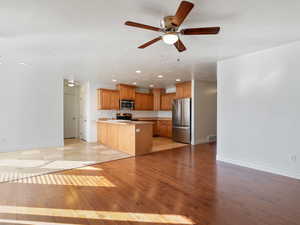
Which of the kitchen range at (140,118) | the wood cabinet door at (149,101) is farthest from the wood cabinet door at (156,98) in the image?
the wood cabinet door at (149,101)

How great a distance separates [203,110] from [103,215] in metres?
5.56

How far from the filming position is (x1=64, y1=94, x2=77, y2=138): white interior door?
26.0ft

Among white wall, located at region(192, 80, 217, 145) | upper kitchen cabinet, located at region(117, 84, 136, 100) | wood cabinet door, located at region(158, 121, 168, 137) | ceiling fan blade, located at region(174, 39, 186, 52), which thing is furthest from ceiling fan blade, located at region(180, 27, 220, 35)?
wood cabinet door, located at region(158, 121, 168, 137)

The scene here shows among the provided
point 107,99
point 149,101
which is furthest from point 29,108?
point 149,101

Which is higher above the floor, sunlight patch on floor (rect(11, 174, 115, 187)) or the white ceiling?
the white ceiling

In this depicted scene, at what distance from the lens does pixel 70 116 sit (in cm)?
805

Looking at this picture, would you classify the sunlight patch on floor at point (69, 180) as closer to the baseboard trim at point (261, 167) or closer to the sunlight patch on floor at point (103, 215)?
the sunlight patch on floor at point (103, 215)

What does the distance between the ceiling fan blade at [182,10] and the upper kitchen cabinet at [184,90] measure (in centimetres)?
476

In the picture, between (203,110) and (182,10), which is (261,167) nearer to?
(203,110)

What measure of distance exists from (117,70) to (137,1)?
3.28 metres

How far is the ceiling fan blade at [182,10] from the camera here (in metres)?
1.71

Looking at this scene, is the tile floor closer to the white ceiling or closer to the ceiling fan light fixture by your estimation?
the white ceiling

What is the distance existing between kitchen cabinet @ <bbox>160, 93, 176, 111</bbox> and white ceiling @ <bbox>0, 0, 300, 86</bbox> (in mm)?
3753

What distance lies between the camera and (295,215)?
6.77 feet
